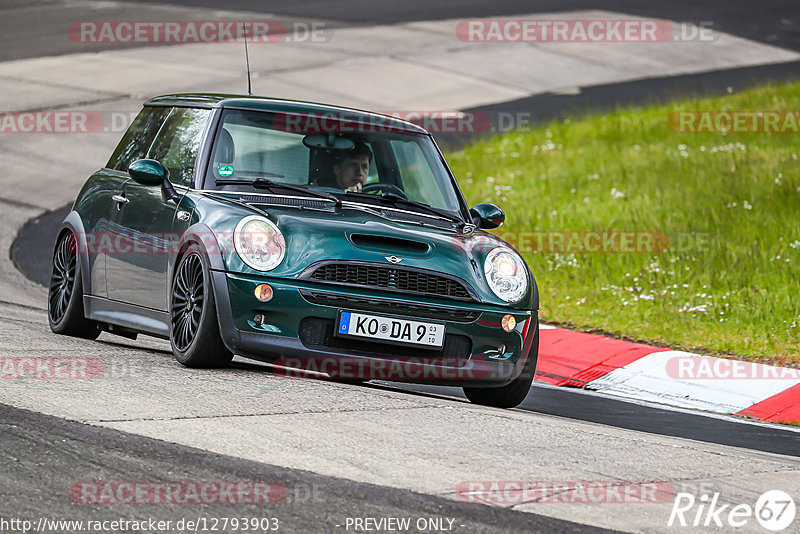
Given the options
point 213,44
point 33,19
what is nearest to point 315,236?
point 213,44

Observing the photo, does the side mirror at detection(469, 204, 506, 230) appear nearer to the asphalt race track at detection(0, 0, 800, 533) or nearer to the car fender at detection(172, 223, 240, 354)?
the asphalt race track at detection(0, 0, 800, 533)

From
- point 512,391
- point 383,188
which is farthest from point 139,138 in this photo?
point 512,391

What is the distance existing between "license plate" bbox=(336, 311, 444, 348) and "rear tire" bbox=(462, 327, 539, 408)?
0.78m

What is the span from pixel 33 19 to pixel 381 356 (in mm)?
22038

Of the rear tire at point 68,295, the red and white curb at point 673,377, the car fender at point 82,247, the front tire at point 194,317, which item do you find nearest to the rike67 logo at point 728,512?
the front tire at point 194,317

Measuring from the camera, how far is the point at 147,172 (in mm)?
7359

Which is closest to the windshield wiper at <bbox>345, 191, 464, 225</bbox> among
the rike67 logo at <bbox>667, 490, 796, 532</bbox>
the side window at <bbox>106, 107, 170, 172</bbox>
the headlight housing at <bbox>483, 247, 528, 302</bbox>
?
the headlight housing at <bbox>483, 247, 528, 302</bbox>

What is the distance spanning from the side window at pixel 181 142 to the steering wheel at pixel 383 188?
1010mm

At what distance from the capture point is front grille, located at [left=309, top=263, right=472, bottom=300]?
6.57m

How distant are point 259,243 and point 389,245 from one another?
677mm

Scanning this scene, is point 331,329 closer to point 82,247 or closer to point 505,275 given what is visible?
point 505,275

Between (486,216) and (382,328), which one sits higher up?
(486,216)

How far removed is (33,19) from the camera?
87.4 feet

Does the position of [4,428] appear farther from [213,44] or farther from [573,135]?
[213,44]
